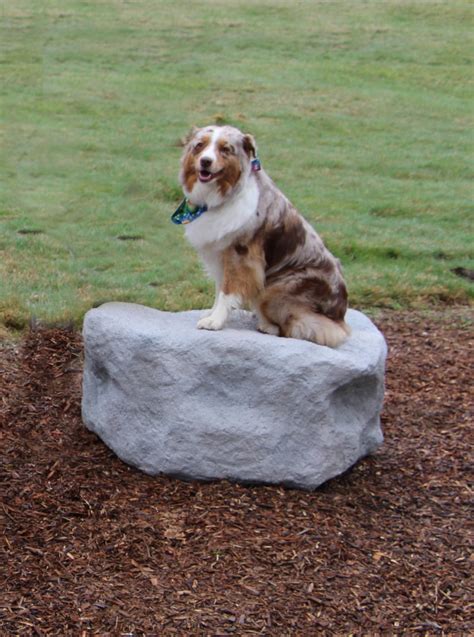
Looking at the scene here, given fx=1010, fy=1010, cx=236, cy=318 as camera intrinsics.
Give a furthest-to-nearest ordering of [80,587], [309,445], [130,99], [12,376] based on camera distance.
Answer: [130,99], [12,376], [309,445], [80,587]

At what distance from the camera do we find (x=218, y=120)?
13844 mm

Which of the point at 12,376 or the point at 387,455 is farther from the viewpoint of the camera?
the point at 12,376

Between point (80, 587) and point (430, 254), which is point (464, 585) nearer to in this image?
point (80, 587)

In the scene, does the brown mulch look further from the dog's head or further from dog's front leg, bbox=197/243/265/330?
the dog's head

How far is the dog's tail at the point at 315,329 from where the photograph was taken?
5594 millimetres

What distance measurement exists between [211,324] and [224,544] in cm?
122

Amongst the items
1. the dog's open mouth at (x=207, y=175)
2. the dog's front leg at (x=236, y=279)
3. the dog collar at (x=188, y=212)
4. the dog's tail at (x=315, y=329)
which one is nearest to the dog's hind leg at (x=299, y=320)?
the dog's tail at (x=315, y=329)

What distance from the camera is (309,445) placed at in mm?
5383

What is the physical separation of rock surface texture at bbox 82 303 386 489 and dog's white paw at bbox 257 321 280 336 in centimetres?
Answer: 27

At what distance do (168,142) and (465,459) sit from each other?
323 inches

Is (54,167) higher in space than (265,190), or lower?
lower

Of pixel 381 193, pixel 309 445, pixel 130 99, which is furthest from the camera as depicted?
pixel 130 99

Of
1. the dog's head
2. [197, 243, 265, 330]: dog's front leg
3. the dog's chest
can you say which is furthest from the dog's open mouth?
[197, 243, 265, 330]: dog's front leg

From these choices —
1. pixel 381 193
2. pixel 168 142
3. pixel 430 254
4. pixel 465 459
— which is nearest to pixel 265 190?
pixel 465 459
